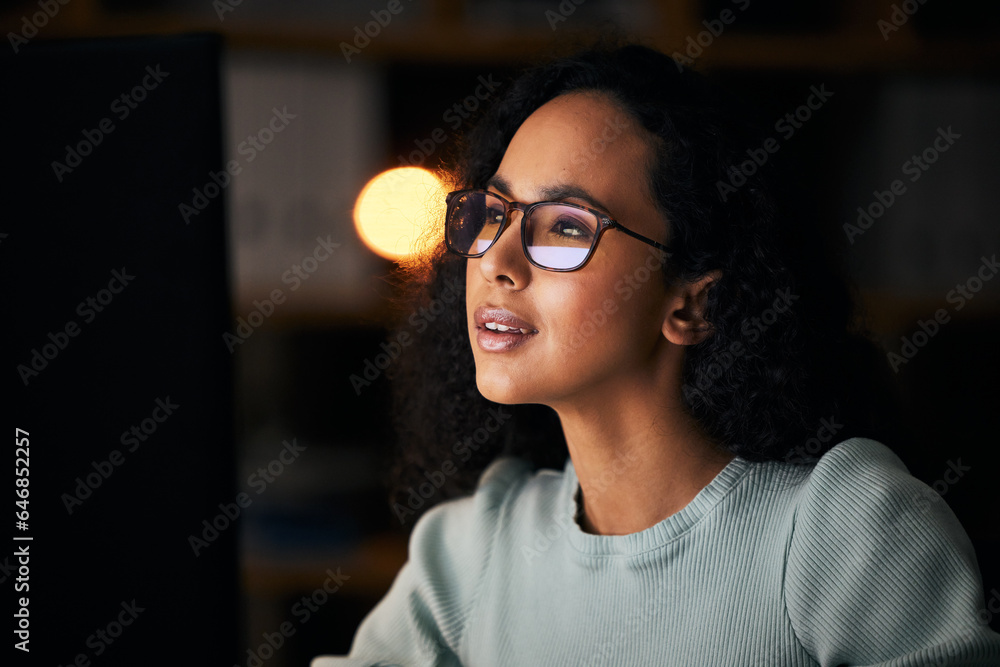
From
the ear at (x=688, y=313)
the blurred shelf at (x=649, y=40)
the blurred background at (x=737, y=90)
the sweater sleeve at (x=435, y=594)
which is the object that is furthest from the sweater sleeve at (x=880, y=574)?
the blurred shelf at (x=649, y=40)

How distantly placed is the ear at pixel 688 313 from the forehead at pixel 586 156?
130 mm

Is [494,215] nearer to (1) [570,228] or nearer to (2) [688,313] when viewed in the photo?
(1) [570,228]

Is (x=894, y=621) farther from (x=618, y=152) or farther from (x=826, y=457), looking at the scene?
(x=618, y=152)

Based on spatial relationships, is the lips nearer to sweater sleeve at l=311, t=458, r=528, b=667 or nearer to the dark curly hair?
the dark curly hair

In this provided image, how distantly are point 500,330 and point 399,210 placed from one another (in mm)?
647

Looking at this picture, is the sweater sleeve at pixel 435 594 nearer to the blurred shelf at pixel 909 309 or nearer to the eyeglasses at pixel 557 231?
the eyeglasses at pixel 557 231

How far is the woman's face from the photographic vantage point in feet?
3.18

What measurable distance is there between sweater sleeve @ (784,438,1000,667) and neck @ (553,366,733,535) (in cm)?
16

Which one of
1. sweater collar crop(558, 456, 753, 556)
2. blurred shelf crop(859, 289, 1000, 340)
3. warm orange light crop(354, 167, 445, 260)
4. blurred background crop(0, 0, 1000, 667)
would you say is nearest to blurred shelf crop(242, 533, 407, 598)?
blurred background crop(0, 0, 1000, 667)

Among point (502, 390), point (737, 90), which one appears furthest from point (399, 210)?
point (737, 90)

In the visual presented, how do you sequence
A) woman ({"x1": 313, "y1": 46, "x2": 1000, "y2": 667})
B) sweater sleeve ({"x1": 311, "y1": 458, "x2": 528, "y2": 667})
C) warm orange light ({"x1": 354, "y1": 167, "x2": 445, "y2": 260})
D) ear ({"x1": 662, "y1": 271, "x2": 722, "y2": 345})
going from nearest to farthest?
woman ({"x1": 313, "y1": 46, "x2": 1000, "y2": 667})
ear ({"x1": 662, "y1": 271, "x2": 722, "y2": 345})
sweater sleeve ({"x1": 311, "y1": 458, "x2": 528, "y2": 667})
warm orange light ({"x1": 354, "y1": 167, "x2": 445, "y2": 260})

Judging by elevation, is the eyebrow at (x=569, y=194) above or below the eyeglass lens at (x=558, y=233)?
above

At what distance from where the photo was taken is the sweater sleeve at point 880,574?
2.59 ft

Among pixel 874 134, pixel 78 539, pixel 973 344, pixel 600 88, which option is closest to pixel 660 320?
pixel 600 88
